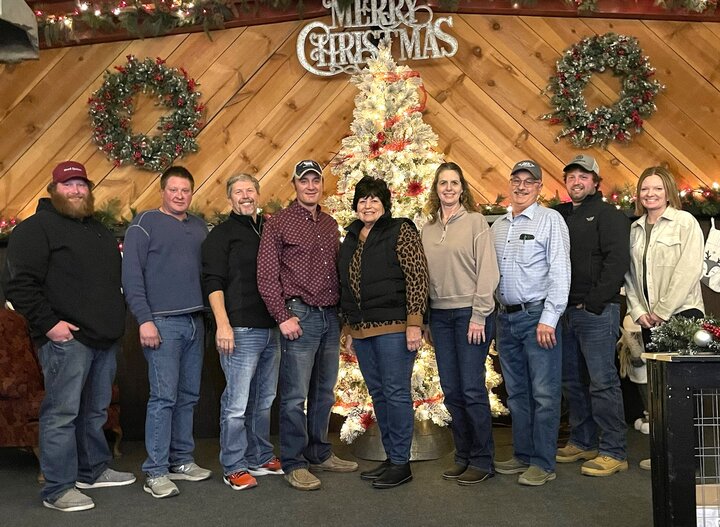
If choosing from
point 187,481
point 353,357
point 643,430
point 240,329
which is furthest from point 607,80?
point 187,481

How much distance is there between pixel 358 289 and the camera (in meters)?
4.41

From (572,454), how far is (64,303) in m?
3.00

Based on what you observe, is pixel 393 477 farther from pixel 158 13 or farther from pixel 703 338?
pixel 158 13

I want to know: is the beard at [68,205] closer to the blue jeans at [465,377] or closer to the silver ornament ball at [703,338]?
the blue jeans at [465,377]

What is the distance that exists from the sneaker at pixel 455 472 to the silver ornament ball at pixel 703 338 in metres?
1.79

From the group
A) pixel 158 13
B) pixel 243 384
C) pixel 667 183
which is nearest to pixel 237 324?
pixel 243 384

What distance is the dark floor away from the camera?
12.7ft

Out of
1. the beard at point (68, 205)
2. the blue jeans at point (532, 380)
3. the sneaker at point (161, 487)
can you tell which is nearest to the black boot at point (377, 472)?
the blue jeans at point (532, 380)

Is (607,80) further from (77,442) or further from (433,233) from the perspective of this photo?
(77,442)

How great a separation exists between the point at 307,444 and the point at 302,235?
3.91ft

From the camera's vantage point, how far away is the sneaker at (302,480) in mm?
4422

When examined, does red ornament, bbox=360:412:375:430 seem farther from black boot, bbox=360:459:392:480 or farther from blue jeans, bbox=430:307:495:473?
blue jeans, bbox=430:307:495:473

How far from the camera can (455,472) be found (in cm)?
461

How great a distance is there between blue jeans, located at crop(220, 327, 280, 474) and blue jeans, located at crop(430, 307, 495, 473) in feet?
3.04
